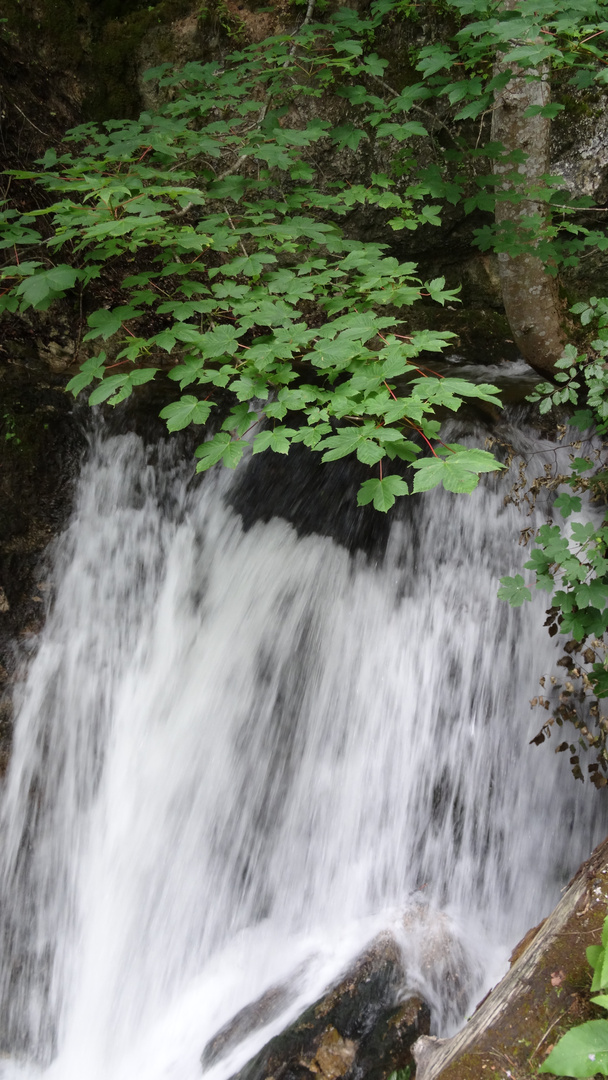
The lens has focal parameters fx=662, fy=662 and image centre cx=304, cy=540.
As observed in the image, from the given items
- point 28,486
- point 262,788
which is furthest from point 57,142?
point 262,788

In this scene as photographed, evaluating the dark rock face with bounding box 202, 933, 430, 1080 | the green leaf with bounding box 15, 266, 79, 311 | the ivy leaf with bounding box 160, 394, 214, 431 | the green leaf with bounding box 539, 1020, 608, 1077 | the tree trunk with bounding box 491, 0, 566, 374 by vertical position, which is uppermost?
the tree trunk with bounding box 491, 0, 566, 374

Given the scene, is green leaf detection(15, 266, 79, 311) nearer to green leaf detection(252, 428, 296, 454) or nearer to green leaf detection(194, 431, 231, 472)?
green leaf detection(194, 431, 231, 472)

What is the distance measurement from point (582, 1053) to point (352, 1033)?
1472 mm

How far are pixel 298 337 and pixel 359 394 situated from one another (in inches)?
12.3

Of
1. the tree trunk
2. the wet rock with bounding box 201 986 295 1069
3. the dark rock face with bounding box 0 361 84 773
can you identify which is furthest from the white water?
the tree trunk

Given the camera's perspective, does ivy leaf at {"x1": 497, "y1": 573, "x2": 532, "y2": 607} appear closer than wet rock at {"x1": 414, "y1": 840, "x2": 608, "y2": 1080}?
No

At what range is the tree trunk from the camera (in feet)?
10.1

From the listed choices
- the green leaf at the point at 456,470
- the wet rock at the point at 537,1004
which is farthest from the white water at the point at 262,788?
the green leaf at the point at 456,470

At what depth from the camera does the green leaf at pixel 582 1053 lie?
49.1 inches

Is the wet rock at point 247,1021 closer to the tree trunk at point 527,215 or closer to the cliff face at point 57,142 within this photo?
the cliff face at point 57,142

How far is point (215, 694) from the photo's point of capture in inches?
139

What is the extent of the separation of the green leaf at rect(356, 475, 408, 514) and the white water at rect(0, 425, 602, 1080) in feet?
5.49

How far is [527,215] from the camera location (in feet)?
10.9

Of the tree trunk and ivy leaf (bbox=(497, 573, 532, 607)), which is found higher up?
the tree trunk
